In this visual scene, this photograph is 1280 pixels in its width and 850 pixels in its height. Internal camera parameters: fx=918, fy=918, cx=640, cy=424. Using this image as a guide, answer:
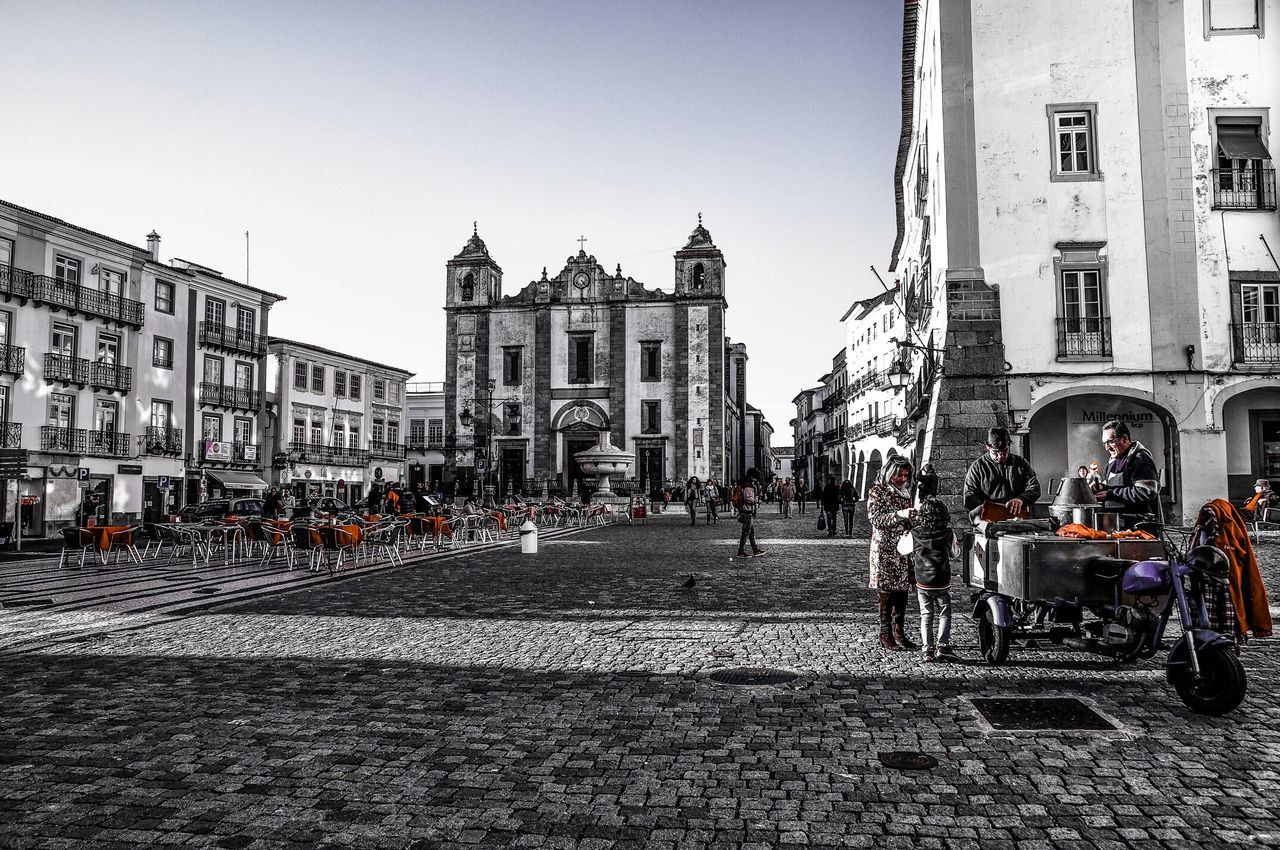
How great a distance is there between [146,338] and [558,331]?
2586 centimetres

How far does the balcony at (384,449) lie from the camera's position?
5328 centimetres

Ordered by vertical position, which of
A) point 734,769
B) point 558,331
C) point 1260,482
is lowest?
point 734,769

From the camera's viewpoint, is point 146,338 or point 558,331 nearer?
point 146,338

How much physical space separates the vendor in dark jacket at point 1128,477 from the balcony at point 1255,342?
13.8 meters

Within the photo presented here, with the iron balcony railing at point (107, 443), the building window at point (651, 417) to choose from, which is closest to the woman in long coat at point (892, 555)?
the iron balcony railing at point (107, 443)

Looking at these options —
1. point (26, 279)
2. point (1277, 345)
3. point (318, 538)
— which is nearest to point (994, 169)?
point (1277, 345)

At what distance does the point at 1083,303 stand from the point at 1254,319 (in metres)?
3.32

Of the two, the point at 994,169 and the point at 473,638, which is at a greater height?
the point at 994,169

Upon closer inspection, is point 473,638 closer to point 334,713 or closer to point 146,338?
point 334,713

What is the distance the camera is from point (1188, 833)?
138 inches

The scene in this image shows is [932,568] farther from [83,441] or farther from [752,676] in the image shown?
[83,441]

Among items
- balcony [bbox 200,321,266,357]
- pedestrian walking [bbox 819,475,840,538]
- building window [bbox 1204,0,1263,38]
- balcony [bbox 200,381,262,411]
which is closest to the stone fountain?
pedestrian walking [bbox 819,475,840,538]

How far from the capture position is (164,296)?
35.1 metres

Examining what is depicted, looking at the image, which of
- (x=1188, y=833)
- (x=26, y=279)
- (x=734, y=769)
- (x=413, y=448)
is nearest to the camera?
(x=1188, y=833)
